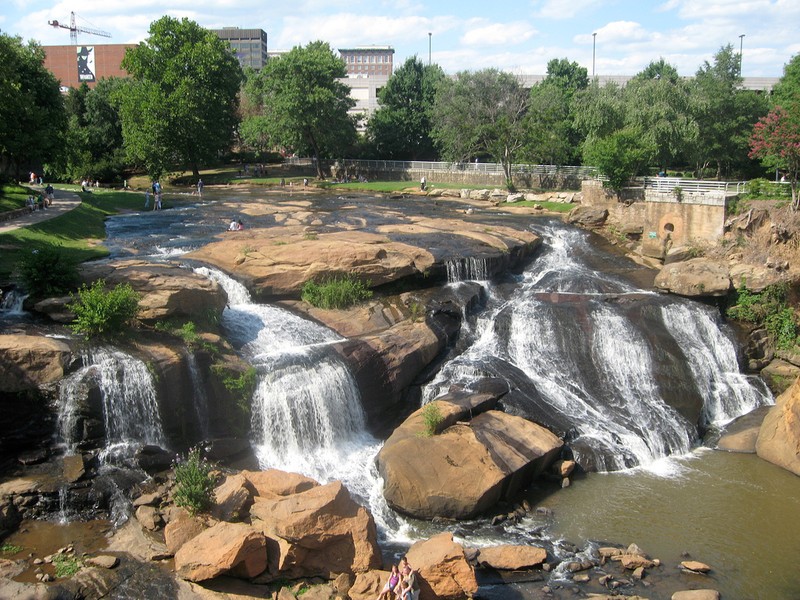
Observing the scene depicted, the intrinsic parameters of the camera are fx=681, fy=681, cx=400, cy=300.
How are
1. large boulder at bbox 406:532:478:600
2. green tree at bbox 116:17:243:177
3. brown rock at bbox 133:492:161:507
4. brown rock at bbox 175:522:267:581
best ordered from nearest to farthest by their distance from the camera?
brown rock at bbox 175:522:267:581 → large boulder at bbox 406:532:478:600 → brown rock at bbox 133:492:161:507 → green tree at bbox 116:17:243:177

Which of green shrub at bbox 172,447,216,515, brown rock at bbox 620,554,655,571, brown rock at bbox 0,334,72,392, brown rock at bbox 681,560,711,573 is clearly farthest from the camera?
brown rock at bbox 0,334,72,392

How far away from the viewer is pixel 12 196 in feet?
106

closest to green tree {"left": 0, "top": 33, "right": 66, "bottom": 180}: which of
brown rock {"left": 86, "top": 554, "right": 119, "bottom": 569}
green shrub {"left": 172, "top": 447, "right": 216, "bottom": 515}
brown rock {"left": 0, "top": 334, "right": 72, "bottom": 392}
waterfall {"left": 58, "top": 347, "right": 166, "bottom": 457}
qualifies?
brown rock {"left": 0, "top": 334, "right": 72, "bottom": 392}

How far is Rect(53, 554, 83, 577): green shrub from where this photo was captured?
1169 centimetres

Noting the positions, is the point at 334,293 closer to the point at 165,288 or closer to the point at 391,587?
the point at 165,288

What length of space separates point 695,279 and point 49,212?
1082 inches

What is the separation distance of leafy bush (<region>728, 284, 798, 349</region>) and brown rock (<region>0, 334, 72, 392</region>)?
70.7 ft

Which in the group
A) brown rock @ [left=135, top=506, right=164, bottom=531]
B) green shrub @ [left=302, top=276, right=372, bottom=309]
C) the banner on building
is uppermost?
the banner on building

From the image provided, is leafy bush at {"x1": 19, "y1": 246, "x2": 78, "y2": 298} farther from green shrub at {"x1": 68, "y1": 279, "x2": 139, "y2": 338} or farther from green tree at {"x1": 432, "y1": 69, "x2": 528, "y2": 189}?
green tree at {"x1": 432, "y1": 69, "x2": 528, "y2": 189}

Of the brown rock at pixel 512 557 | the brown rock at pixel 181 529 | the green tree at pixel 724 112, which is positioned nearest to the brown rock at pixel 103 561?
the brown rock at pixel 181 529

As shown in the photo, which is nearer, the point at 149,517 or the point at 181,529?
the point at 181,529

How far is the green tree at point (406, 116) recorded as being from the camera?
64312 millimetres

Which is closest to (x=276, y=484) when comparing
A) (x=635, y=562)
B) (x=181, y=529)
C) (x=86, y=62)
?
(x=181, y=529)

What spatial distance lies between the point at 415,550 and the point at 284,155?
6507 centimetres
